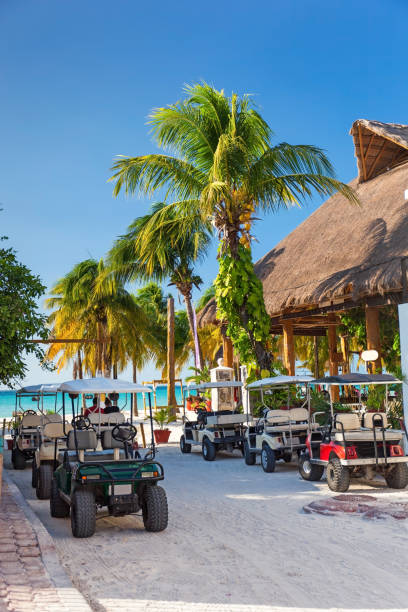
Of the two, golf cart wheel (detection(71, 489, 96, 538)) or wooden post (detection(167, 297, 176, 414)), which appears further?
wooden post (detection(167, 297, 176, 414))

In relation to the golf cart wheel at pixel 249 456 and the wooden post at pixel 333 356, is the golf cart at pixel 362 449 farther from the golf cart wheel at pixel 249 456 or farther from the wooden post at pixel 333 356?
the wooden post at pixel 333 356

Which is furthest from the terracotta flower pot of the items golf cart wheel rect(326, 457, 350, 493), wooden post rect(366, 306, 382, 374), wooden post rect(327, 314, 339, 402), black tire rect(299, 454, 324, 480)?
golf cart wheel rect(326, 457, 350, 493)

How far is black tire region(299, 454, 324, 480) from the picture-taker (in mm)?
10961

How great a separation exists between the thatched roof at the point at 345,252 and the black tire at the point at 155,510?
8.52 metres

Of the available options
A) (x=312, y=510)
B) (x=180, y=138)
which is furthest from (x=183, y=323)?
(x=312, y=510)

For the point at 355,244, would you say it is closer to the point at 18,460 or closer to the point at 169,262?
the point at 18,460

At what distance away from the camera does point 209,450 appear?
14.6 meters

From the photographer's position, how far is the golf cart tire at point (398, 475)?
32.5 feet

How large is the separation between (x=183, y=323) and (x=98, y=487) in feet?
134

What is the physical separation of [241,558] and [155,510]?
1.52 metres

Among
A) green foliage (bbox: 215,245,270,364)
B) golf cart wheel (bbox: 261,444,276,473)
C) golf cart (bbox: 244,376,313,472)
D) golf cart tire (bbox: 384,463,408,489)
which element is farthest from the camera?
green foliage (bbox: 215,245,270,364)

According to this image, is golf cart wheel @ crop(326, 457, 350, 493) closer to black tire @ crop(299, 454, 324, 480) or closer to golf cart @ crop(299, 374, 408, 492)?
golf cart @ crop(299, 374, 408, 492)

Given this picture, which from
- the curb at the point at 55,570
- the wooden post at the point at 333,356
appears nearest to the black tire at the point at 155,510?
the curb at the point at 55,570

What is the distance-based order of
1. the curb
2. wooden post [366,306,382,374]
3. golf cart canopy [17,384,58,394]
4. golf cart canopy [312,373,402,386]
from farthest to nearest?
wooden post [366,306,382,374] < golf cart canopy [17,384,58,394] < golf cart canopy [312,373,402,386] < the curb
